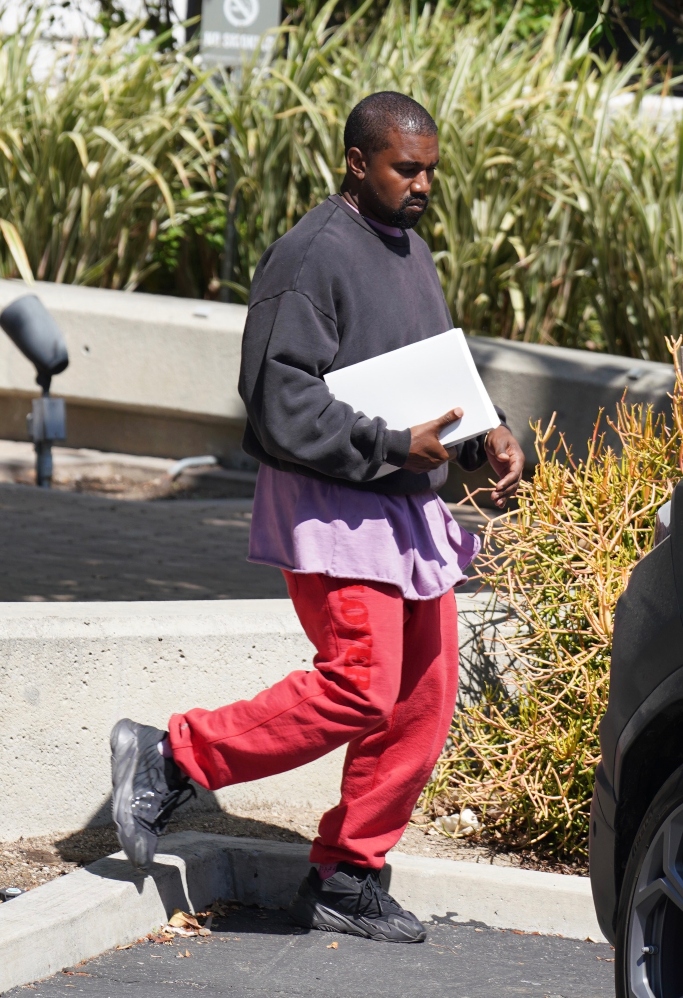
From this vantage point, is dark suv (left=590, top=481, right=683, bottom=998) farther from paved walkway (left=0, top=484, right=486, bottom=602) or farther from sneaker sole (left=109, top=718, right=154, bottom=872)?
paved walkway (left=0, top=484, right=486, bottom=602)

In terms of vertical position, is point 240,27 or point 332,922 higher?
point 240,27

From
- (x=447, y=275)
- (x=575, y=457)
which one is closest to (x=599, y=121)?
(x=447, y=275)

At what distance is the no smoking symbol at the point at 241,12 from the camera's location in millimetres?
8969

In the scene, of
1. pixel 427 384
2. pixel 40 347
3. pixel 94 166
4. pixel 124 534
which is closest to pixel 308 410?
pixel 427 384

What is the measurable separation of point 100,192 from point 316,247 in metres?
5.57

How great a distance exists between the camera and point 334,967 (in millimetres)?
3303

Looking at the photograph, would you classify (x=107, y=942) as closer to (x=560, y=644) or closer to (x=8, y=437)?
(x=560, y=644)

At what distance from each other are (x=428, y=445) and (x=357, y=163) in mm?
655

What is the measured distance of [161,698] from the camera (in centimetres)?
385

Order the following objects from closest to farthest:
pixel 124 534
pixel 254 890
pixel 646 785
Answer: pixel 646 785, pixel 254 890, pixel 124 534

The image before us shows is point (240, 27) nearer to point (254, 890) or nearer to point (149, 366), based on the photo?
point (149, 366)

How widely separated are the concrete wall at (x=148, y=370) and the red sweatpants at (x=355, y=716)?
3929mm

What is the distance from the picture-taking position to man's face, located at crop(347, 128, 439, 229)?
3188mm

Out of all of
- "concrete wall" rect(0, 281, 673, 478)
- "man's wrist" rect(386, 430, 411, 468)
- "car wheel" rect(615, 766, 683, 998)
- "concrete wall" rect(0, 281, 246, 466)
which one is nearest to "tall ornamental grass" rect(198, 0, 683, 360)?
"concrete wall" rect(0, 281, 673, 478)
